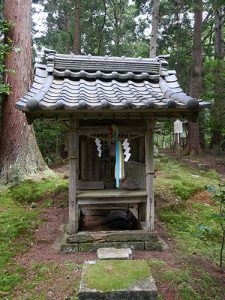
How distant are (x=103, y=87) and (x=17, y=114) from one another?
15.9ft

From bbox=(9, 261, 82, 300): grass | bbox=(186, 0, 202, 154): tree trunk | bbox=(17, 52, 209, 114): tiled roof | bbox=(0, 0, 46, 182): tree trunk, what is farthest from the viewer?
bbox=(186, 0, 202, 154): tree trunk

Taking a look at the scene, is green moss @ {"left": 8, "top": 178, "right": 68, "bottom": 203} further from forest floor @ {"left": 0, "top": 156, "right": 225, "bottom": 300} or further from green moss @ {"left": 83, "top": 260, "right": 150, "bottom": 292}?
green moss @ {"left": 83, "top": 260, "right": 150, "bottom": 292}

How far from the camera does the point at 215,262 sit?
18.1 ft

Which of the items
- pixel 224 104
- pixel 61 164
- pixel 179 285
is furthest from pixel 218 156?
pixel 179 285

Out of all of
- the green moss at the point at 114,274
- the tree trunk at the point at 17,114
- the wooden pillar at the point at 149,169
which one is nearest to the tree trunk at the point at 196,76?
the tree trunk at the point at 17,114

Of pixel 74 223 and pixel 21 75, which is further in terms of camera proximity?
pixel 21 75

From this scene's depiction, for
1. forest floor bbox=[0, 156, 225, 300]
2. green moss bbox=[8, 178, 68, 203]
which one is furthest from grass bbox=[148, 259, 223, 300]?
green moss bbox=[8, 178, 68, 203]

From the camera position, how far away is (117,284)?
11.8 feet

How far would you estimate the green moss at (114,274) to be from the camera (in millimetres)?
3590

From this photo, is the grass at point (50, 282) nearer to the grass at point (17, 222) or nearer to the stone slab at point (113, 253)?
the grass at point (17, 222)

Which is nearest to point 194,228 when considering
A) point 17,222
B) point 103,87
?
point 103,87

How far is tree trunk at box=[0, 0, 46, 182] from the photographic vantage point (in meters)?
9.90

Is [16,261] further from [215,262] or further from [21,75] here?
[21,75]

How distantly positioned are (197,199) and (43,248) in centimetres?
510
